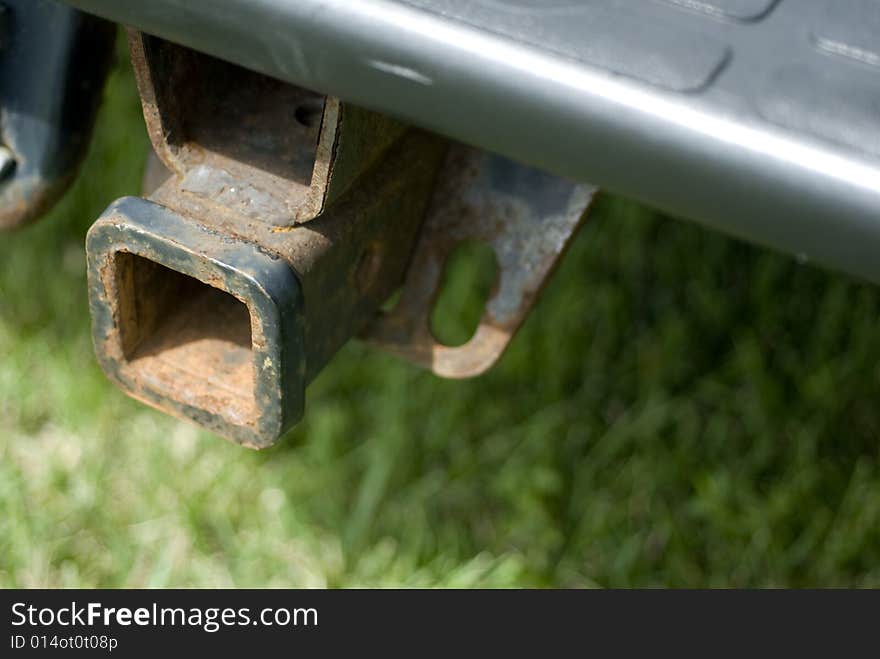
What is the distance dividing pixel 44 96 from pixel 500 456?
0.90 meters

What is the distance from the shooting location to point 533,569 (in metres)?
1.64

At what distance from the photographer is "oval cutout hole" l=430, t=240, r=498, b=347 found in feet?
6.65

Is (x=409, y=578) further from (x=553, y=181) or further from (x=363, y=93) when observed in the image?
(x=363, y=93)

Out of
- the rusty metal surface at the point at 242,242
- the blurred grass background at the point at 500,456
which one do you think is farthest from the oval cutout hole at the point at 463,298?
the rusty metal surface at the point at 242,242

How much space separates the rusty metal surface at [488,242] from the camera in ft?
4.14

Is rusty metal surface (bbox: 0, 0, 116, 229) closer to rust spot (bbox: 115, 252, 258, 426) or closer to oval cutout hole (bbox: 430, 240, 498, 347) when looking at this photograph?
rust spot (bbox: 115, 252, 258, 426)

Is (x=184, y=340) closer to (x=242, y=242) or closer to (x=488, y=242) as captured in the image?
(x=242, y=242)

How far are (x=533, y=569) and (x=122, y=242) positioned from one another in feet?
2.84

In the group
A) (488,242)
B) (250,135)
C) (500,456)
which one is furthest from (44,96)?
(500,456)

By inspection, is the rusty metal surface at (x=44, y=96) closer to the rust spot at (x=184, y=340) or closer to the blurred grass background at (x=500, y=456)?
the rust spot at (x=184, y=340)

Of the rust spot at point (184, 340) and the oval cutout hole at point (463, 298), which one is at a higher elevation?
the rust spot at point (184, 340)

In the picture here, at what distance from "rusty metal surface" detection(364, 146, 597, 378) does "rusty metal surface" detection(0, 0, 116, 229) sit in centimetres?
38

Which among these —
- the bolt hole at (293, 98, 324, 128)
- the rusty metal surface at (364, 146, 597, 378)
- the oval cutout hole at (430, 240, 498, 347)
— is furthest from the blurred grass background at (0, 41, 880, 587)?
the bolt hole at (293, 98, 324, 128)

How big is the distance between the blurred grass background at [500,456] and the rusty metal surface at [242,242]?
1.71 ft
